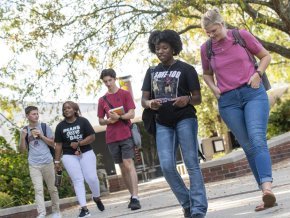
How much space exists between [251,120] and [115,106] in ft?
11.8

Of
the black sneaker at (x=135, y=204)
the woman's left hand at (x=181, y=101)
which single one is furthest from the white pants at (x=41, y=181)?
the woman's left hand at (x=181, y=101)

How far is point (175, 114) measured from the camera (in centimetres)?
593

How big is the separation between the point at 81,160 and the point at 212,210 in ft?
9.34

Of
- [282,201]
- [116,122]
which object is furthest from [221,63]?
[116,122]

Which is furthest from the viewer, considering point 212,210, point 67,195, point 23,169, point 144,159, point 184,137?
point 144,159

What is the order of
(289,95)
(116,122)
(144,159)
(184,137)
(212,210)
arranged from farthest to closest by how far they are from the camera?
(144,159), (289,95), (116,122), (212,210), (184,137)

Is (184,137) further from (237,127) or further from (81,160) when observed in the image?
(81,160)

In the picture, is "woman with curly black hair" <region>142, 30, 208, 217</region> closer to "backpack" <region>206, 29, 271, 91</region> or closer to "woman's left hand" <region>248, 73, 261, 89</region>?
"backpack" <region>206, 29, 271, 91</region>

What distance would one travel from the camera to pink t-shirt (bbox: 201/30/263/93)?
19.8 feet

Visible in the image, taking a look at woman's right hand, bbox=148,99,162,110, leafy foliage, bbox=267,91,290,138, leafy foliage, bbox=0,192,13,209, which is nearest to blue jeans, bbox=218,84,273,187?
woman's right hand, bbox=148,99,162,110

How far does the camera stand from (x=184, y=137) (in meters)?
5.90

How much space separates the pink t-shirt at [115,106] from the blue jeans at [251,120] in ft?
10.3

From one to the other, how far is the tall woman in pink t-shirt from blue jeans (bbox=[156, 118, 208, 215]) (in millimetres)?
421

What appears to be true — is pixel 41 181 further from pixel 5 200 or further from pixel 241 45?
pixel 241 45
